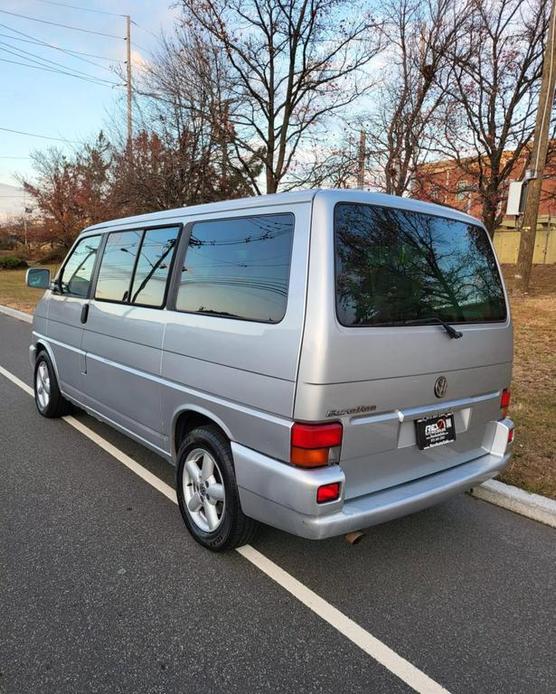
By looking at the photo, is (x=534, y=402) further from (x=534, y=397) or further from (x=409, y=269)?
(x=409, y=269)

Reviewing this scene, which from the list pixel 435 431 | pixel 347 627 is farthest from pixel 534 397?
pixel 347 627

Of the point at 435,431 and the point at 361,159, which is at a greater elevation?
the point at 361,159

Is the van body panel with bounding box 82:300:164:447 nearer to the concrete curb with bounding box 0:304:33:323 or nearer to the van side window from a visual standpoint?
the van side window

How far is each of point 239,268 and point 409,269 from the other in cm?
93

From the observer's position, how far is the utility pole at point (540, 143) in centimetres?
1180

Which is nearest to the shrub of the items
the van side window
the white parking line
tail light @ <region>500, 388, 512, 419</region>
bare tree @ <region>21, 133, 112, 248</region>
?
bare tree @ <region>21, 133, 112, 248</region>

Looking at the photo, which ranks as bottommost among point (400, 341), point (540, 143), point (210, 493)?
point (210, 493)

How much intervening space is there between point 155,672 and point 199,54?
13700mm

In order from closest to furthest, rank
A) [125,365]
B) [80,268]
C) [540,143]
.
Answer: [125,365], [80,268], [540,143]

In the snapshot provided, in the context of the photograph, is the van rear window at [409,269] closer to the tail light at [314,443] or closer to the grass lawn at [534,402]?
the tail light at [314,443]

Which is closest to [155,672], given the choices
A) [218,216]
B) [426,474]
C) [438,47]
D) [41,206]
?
[426,474]

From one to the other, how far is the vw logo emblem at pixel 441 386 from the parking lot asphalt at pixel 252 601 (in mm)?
1024

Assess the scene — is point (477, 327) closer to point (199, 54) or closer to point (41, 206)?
point (199, 54)

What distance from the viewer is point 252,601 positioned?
258 cm
